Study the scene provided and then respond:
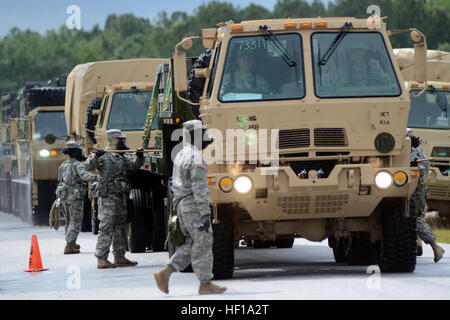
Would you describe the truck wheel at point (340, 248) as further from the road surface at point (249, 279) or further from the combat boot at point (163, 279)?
the combat boot at point (163, 279)

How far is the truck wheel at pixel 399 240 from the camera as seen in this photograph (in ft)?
47.2

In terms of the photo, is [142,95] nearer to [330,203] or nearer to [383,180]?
[330,203]

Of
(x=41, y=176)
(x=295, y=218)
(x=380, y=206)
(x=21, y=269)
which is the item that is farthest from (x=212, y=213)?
(x=41, y=176)

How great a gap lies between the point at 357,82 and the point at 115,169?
439 cm

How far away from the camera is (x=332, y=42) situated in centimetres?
1456

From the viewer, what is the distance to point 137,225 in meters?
20.1

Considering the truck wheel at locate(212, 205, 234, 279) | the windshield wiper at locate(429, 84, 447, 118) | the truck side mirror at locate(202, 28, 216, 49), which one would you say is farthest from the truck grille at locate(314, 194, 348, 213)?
the windshield wiper at locate(429, 84, 447, 118)

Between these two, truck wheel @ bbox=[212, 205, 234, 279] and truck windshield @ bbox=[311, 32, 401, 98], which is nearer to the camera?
truck wheel @ bbox=[212, 205, 234, 279]

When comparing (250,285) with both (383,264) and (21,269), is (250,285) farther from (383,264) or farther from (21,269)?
(21,269)

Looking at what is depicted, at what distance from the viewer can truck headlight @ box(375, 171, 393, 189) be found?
45.9 feet

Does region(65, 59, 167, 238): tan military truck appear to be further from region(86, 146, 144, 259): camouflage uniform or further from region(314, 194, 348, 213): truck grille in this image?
region(314, 194, 348, 213): truck grille

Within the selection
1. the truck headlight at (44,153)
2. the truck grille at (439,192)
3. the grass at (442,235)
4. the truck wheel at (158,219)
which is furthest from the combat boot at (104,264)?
the truck headlight at (44,153)

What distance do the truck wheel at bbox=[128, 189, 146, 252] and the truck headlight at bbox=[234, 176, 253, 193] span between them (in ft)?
19.9

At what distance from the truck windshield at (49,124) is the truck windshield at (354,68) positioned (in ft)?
53.7
